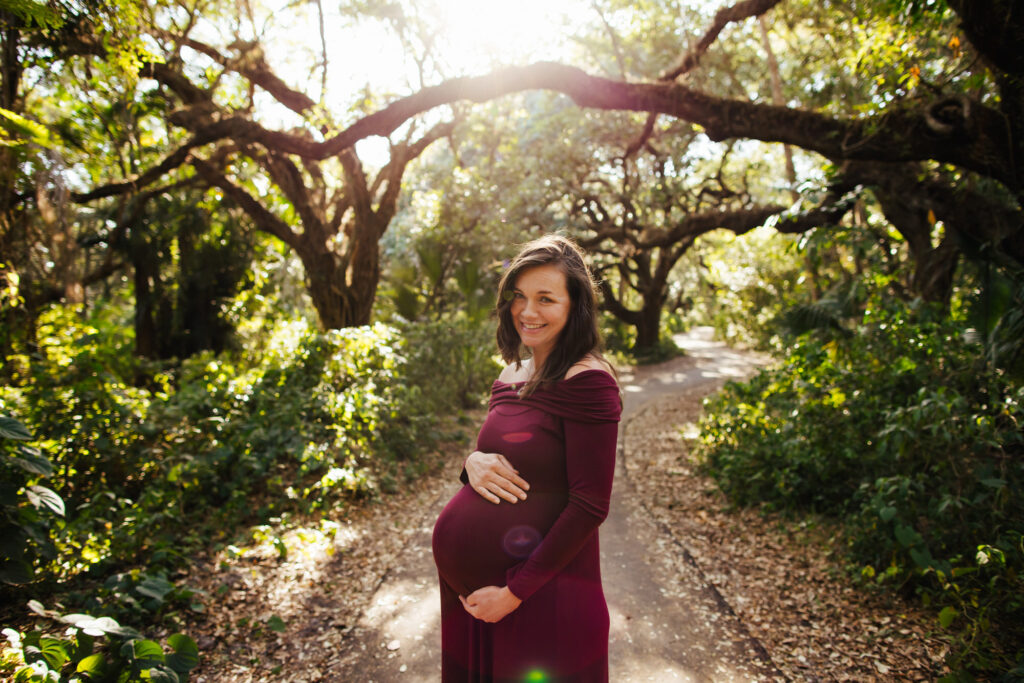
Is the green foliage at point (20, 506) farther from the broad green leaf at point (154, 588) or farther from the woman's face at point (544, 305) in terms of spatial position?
the woman's face at point (544, 305)

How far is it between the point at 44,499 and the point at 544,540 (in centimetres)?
237

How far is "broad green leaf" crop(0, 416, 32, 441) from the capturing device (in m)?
2.16

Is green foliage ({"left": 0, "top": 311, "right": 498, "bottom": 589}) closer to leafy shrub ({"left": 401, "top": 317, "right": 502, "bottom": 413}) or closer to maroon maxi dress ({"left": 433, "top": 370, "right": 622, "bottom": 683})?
leafy shrub ({"left": 401, "top": 317, "right": 502, "bottom": 413})

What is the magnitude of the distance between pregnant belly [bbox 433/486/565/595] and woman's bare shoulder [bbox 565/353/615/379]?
357mm

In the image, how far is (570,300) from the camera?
5.43 ft

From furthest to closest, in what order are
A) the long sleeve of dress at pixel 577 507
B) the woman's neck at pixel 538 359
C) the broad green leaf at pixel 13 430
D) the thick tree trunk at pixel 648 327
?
the thick tree trunk at pixel 648 327 → the broad green leaf at pixel 13 430 → the woman's neck at pixel 538 359 → the long sleeve of dress at pixel 577 507

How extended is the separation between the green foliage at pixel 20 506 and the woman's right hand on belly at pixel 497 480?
1.93 meters

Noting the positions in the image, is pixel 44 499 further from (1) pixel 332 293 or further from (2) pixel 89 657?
(1) pixel 332 293

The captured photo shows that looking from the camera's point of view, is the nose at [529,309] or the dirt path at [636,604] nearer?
the nose at [529,309]

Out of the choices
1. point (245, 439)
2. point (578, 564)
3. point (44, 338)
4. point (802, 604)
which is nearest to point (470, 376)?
point (245, 439)

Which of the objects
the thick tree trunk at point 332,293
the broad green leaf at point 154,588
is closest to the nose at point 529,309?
the broad green leaf at point 154,588

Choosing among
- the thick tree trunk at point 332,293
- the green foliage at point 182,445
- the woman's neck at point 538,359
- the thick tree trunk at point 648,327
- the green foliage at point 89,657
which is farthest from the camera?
the thick tree trunk at point 648,327

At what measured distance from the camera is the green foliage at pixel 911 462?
2732 mm

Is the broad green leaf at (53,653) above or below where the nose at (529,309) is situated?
below
